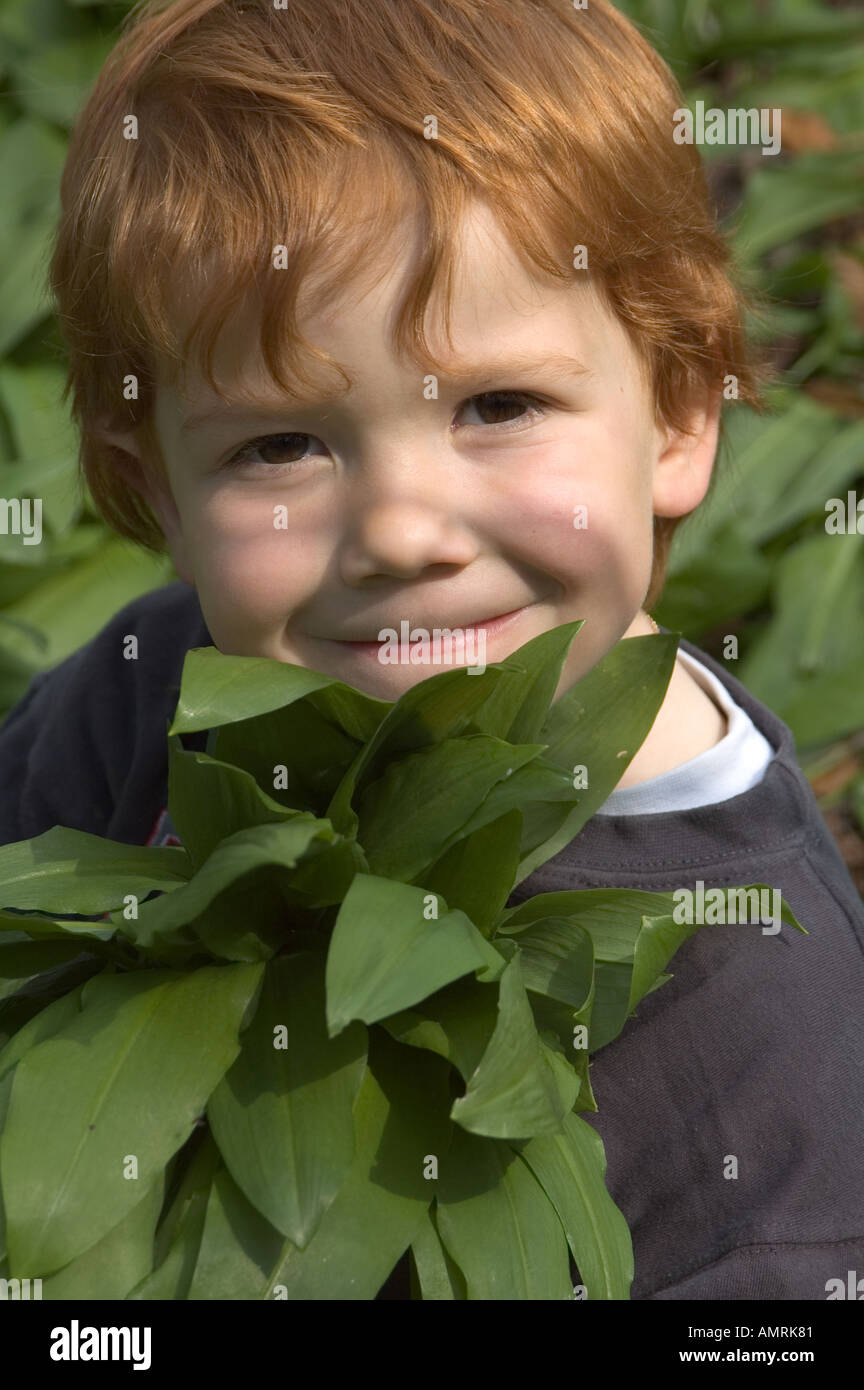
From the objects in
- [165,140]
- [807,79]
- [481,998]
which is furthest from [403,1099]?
[807,79]

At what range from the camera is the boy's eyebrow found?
1.08 m

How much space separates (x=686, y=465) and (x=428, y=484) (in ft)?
1.27

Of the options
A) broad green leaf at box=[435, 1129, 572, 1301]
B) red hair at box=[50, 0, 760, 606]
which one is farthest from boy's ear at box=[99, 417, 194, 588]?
broad green leaf at box=[435, 1129, 572, 1301]

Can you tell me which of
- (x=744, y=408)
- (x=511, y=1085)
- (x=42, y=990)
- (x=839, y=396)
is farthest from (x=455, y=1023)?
(x=839, y=396)

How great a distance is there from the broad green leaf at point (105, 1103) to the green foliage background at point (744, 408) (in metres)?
1.34

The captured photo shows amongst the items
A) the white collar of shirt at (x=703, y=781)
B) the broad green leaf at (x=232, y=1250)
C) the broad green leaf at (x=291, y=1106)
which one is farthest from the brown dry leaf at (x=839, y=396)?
the broad green leaf at (x=232, y=1250)

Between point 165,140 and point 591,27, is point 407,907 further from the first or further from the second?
point 591,27

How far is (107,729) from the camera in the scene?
1.67 metres

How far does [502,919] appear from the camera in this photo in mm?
1026

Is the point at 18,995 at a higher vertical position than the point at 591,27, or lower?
lower

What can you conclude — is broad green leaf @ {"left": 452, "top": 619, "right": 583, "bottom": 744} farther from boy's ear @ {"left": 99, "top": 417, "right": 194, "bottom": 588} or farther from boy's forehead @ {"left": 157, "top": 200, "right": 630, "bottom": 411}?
boy's ear @ {"left": 99, "top": 417, "right": 194, "bottom": 588}

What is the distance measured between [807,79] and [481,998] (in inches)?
115

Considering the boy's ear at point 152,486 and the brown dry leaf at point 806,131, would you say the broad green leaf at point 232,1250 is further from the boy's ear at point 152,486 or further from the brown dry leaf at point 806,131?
the brown dry leaf at point 806,131

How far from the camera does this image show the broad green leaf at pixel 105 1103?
859 millimetres
